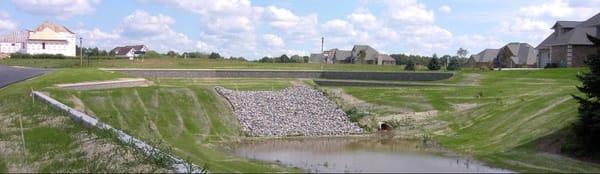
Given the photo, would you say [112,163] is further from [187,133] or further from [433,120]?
[433,120]

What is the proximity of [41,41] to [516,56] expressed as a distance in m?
86.8

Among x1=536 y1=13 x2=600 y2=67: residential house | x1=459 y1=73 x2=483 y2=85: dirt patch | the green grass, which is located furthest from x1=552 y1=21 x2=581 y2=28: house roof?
the green grass

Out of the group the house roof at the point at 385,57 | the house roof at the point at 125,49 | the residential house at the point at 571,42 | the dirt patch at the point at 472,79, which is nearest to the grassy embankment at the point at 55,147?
the dirt patch at the point at 472,79

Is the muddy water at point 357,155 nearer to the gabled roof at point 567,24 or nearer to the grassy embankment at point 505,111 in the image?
the grassy embankment at point 505,111

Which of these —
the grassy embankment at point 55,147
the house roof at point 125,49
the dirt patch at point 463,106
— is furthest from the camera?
the house roof at point 125,49

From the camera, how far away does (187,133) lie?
36.8m

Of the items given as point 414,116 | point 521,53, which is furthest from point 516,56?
point 414,116

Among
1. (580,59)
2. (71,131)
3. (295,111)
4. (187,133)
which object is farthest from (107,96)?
(580,59)

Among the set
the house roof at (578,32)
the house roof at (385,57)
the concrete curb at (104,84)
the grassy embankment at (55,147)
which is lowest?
the grassy embankment at (55,147)

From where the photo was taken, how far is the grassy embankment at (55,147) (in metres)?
17.1

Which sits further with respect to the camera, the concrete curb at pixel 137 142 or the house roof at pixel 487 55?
the house roof at pixel 487 55

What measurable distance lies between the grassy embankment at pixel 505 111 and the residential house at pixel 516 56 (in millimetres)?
37273

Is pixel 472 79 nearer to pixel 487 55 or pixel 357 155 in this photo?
pixel 357 155

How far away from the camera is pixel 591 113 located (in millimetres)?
25469
